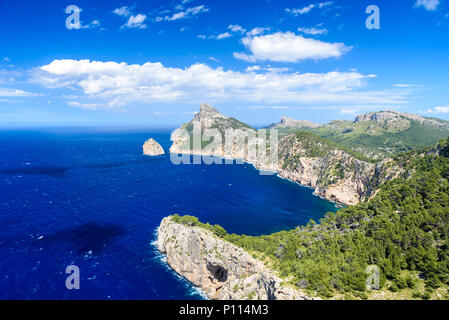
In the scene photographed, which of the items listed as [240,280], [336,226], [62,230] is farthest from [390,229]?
[62,230]

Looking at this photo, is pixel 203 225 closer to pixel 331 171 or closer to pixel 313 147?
pixel 331 171

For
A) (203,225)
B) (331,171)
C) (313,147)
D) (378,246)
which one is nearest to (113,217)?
(203,225)

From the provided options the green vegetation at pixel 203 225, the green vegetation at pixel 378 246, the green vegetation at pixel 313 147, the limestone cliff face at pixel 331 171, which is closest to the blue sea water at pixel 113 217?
the limestone cliff face at pixel 331 171

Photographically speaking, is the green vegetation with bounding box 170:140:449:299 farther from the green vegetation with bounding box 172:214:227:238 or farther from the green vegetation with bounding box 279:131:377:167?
the green vegetation with bounding box 279:131:377:167

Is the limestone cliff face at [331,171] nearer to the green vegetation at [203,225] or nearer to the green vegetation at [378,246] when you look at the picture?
the green vegetation at [378,246]

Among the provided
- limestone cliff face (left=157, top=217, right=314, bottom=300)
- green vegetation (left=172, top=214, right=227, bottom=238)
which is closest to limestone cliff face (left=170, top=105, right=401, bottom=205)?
green vegetation (left=172, top=214, right=227, bottom=238)
